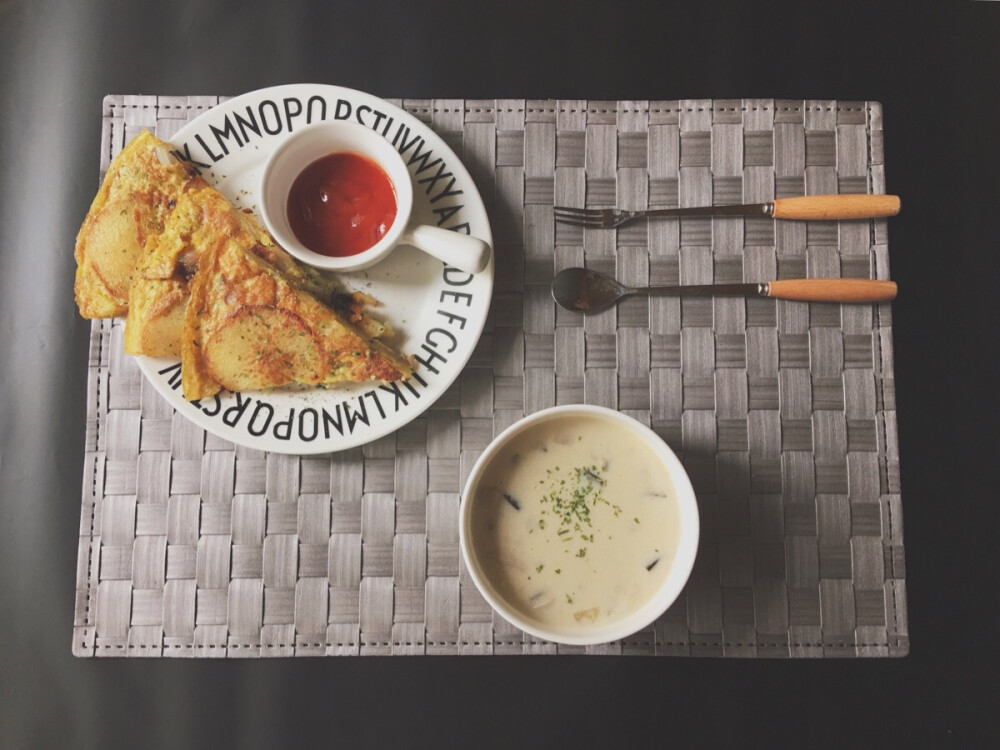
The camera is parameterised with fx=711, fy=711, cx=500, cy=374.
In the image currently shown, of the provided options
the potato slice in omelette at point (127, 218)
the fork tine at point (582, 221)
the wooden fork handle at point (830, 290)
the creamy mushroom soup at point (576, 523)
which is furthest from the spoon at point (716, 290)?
the potato slice in omelette at point (127, 218)

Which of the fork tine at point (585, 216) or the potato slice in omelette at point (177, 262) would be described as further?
the fork tine at point (585, 216)

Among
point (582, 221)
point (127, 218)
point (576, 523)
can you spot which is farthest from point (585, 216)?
point (127, 218)

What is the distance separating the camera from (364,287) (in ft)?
4.92

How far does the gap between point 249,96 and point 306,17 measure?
1.12ft

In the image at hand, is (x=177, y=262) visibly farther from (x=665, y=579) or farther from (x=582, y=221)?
(x=665, y=579)

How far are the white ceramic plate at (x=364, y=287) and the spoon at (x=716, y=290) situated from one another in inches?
7.4

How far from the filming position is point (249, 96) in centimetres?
146

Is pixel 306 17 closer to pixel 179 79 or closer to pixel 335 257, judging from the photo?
pixel 179 79

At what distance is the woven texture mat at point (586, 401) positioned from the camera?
1.51 meters

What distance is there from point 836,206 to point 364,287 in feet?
3.40

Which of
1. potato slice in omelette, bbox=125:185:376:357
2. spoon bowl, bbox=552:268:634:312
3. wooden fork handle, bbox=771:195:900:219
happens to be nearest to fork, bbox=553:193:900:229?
wooden fork handle, bbox=771:195:900:219

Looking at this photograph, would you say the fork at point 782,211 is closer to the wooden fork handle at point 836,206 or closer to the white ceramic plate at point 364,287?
the wooden fork handle at point 836,206

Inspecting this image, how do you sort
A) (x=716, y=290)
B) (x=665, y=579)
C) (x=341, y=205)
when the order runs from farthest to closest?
(x=716, y=290) → (x=341, y=205) → (x=665, y=579)

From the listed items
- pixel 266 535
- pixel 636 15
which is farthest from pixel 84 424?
pixel 636 15
